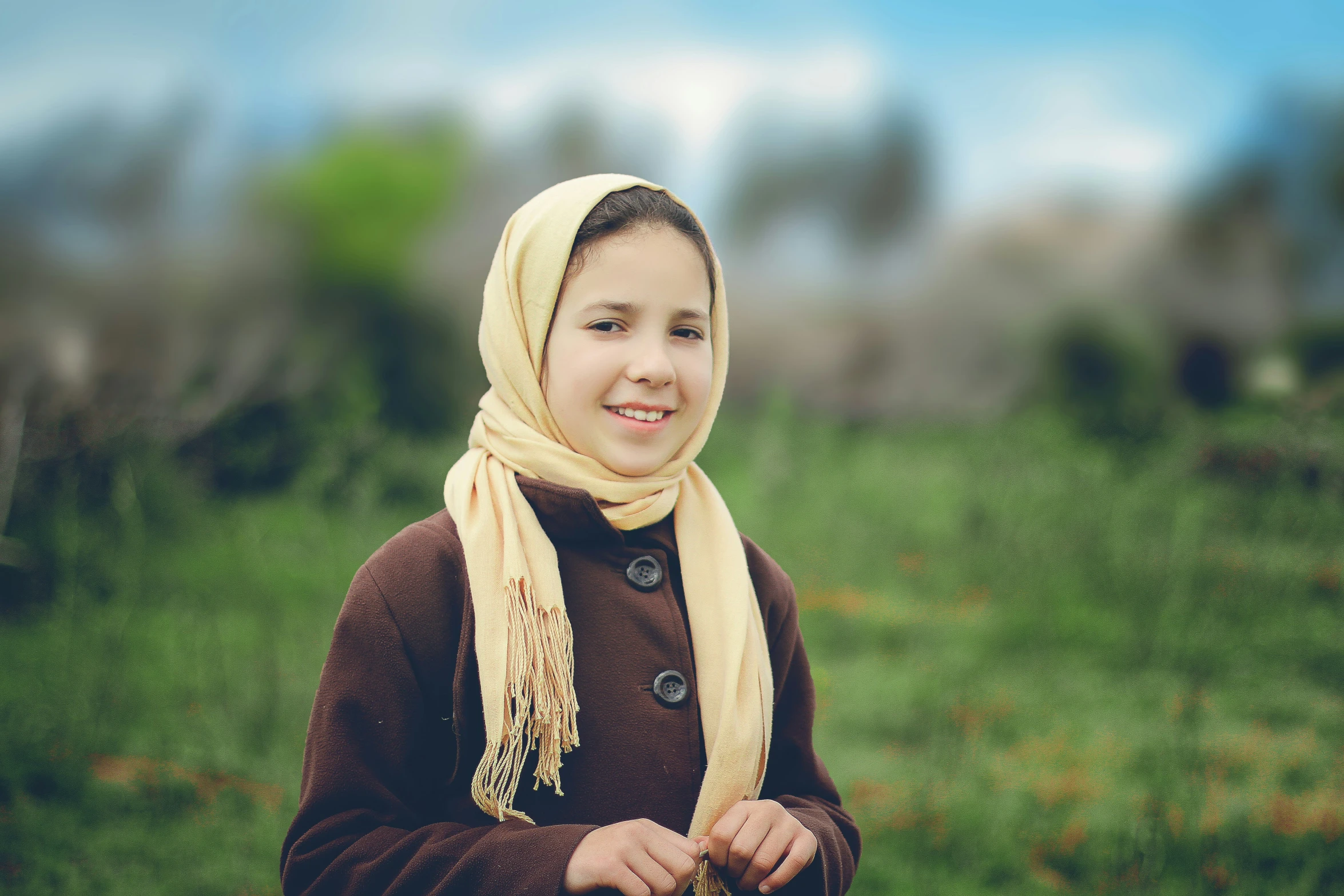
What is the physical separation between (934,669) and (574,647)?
11.8 feet

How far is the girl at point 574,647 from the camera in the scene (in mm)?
1242

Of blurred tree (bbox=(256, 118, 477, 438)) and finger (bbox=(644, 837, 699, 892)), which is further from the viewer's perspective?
blurred tree (bbox=(256, 118, 477, 438))

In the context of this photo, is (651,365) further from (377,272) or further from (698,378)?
(377,272)

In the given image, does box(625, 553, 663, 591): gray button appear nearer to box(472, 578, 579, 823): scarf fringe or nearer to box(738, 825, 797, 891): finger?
box(472, 578, 579, 823): scarf fringe

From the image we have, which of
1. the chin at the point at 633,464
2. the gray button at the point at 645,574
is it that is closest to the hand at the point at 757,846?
the gray button at the point at 645,574

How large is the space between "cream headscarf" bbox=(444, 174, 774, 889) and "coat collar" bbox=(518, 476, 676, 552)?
0.02 m

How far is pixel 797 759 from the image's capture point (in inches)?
60.3

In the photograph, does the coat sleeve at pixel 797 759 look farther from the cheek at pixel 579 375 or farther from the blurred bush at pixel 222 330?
the blurred bush at pixel 222 330

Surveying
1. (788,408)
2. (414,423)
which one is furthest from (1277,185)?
(414,423)

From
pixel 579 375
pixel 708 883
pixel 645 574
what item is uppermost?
pixel 579 375

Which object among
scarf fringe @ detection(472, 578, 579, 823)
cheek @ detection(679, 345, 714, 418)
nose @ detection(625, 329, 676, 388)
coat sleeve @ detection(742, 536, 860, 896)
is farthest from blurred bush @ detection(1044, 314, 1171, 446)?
scarf fringe @ detection(472, 578, 579, 823)

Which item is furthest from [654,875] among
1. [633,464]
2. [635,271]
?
[635,271]

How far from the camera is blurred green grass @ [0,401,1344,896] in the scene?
3.21 m

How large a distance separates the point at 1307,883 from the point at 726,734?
2.70 m
